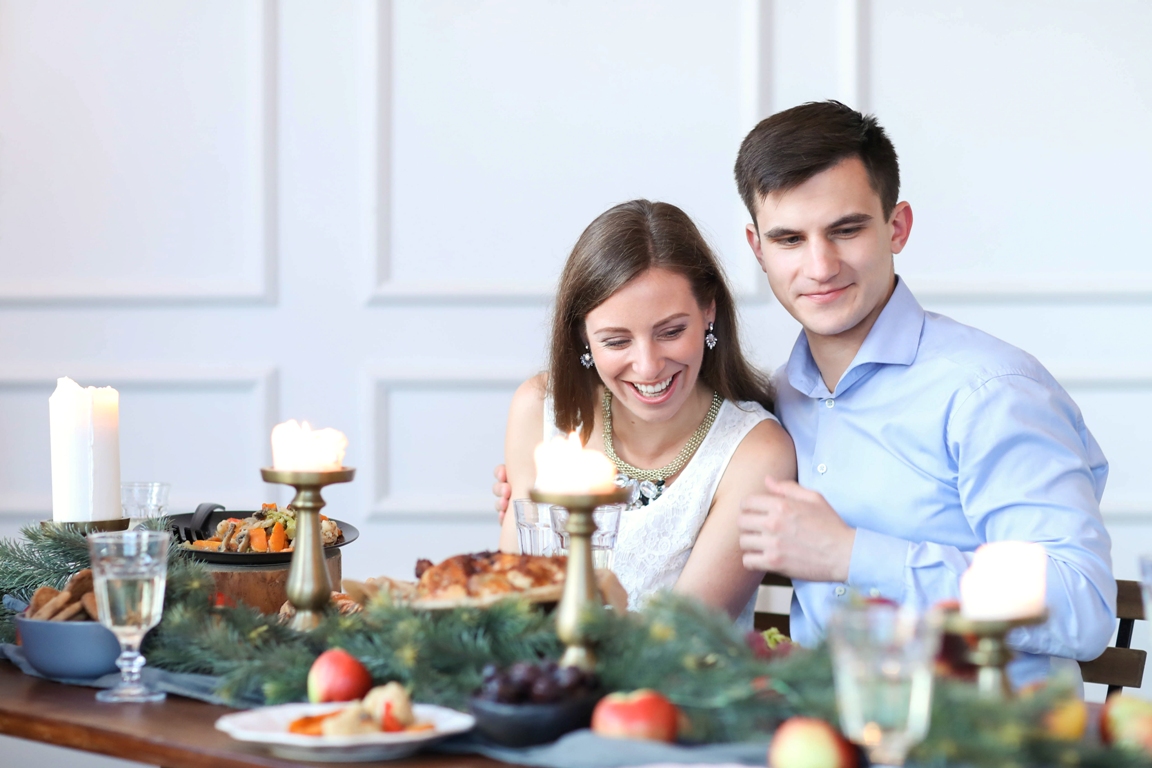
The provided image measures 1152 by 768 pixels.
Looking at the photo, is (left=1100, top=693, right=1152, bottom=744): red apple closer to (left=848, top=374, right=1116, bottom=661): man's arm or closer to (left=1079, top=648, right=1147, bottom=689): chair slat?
(left=848, top=374, right=1116, bottom=661): man's arm

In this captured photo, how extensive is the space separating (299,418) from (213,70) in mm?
1137

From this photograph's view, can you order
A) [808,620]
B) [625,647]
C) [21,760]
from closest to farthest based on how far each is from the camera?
[625,647] < [808,620] < [21,760]

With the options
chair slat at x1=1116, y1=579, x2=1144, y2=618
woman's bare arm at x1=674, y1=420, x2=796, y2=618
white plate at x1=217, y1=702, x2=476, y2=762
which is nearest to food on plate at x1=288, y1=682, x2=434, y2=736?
white plate at x1=217, y1=702, x2=476, y2=762

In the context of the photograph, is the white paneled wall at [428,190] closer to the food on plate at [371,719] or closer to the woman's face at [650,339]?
the woman's face at [650,339]

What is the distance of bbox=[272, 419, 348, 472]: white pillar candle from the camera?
133 cm

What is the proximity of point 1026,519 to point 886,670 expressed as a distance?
42.2 inches

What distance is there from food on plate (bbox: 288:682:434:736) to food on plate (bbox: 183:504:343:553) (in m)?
0.62

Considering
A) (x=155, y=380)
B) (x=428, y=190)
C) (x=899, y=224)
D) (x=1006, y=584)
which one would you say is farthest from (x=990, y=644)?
(x=155, y=380)

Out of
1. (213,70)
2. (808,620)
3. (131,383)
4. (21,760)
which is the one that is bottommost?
(21,760)

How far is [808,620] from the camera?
2133 mm

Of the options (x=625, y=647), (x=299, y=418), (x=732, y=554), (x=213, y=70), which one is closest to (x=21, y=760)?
(x=299, y=418)

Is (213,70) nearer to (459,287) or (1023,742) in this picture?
(459,287)

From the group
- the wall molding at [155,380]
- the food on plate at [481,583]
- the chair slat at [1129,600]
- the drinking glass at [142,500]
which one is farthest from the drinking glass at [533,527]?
the wall molding at [155,380]

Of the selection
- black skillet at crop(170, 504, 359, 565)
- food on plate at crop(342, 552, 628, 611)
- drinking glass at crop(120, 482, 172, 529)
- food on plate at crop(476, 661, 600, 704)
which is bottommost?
food on plate at crop(476, 661, 600, 704)
